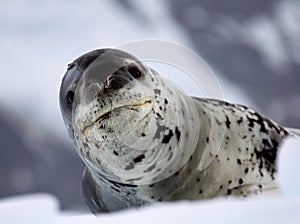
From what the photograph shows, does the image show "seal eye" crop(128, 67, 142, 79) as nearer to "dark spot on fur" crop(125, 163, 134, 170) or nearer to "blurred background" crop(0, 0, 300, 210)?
"dark spot on fur" crop(125, 163, 134, 170)

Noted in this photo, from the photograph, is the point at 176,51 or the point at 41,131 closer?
the point at 176,51

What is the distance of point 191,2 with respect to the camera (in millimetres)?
2078

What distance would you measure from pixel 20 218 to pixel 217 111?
404 millimetres

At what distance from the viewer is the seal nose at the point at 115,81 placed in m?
0.77

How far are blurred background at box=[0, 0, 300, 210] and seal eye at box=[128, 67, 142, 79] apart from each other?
1.09 m

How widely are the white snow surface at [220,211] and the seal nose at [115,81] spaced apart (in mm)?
190

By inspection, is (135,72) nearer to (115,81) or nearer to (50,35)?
(115,81)

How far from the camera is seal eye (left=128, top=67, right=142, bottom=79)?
0.84 metres

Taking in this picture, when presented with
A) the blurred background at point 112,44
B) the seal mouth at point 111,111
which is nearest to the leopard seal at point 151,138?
the seal mouth at point 111,111

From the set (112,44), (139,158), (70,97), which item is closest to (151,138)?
(139,158)

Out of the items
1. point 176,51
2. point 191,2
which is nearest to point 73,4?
point 191,2

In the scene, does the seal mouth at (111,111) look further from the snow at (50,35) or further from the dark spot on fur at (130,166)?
the snow at (50,35)

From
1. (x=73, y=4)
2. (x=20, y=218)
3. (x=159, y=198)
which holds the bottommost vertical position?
(x=20, y=218)

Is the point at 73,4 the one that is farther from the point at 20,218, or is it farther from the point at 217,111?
the point at 20,218
